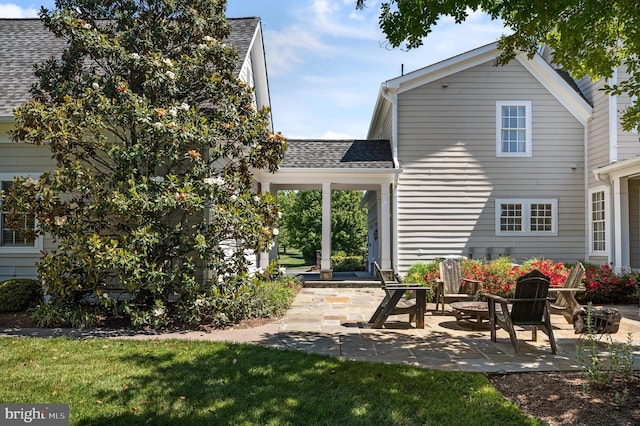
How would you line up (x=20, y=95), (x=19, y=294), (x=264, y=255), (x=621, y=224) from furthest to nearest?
1. (x=264, y=255)
2. (x=621, y=224)
3. (x=20, y=95)
4. (x=19, y=294)

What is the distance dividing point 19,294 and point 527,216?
12.8m

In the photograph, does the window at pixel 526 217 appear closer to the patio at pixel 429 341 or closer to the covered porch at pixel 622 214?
the covered porch at pixel 622 214

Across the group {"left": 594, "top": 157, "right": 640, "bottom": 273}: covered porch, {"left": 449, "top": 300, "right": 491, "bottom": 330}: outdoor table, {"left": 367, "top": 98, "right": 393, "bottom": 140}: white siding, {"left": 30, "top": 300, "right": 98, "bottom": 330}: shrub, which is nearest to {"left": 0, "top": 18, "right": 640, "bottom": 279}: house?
{"left": 367, "top": 98, "right": 393, "bottom": 140}: white siding

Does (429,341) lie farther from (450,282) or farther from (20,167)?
(20,167)

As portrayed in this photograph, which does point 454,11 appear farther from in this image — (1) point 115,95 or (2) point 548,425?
(1) point 115,95

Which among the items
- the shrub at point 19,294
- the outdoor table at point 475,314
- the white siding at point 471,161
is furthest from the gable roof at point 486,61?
the shrub at point 19,294

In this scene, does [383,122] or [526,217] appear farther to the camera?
[383,122]

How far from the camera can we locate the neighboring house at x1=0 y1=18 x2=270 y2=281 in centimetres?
944

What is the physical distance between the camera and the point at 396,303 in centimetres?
749

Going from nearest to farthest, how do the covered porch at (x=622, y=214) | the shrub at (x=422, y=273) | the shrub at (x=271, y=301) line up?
the shrub at (x=271, y=301) < the shrub at (x=422, y=273) < the covered porch at (x=622, y=214)

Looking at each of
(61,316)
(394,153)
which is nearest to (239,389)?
(61,316)

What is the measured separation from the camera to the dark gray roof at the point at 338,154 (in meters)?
13.8

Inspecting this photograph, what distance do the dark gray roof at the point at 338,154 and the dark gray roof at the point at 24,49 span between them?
3611 mm

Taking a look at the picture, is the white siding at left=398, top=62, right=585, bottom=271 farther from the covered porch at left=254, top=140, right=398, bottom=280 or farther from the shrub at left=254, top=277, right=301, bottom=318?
the shrub at left=254, top=277, right=301, bottom=318
